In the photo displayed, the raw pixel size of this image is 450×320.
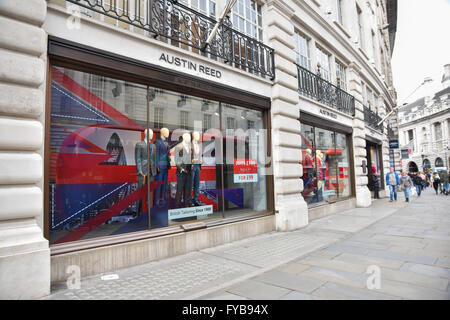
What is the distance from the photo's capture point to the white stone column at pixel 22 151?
3.66m

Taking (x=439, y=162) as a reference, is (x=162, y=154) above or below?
below

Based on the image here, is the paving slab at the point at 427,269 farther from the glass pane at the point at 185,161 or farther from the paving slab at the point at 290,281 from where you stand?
the glass pane at the point at 185,161

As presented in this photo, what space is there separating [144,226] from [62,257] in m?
1.77

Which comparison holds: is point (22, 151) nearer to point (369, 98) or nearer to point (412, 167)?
point (369, 98)

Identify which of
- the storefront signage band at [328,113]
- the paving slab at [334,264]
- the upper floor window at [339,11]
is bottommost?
the paving slab at [334,264]

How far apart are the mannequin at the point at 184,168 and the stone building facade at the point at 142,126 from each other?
0.05 meters

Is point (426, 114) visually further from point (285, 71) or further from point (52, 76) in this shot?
point (52, 76)

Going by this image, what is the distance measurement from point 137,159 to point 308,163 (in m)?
7.22

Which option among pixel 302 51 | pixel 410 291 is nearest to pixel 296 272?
pixel 410 291

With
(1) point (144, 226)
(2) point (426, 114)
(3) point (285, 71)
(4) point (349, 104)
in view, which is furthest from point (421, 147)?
(1) point (144, 226)

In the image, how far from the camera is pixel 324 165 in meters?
12.5

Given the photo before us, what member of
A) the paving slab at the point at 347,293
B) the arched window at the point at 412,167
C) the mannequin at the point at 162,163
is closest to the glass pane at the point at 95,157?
the mannequin at the point at 162,163

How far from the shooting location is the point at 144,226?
19.4ft

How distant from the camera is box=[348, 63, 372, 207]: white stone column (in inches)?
567
